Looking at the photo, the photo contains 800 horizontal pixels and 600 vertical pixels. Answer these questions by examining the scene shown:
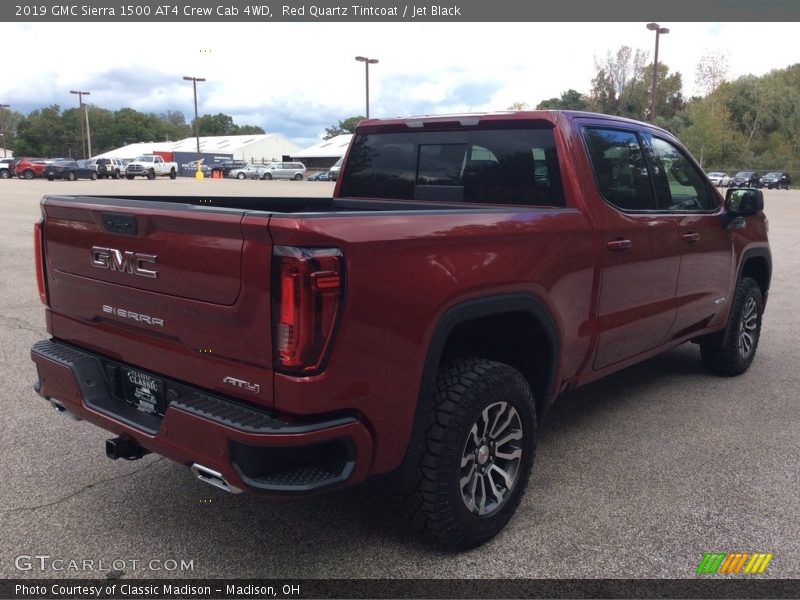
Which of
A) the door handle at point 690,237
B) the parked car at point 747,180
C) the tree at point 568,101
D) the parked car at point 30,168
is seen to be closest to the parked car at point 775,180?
the parked car at point 747,180

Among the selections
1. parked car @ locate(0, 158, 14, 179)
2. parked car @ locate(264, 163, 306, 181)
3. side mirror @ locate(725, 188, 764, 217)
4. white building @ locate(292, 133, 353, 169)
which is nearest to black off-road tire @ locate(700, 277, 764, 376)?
side mirror @ locate(725, 188, 764, 217)

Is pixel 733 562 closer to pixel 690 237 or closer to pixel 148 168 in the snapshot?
pixel 690 237

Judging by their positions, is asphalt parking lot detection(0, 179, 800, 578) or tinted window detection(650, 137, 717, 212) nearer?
asphalt parking lot detection(0, 179, 800, 578)

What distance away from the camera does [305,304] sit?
2412 mm

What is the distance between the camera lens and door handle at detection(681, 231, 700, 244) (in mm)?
4562

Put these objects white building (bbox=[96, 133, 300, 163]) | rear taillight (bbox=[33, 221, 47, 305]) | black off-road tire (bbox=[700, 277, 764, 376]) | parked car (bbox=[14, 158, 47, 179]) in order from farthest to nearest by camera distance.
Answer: white building (bbox=[96, 133, 300, 163]) → parked car (bbox=[14, 158, 47, 179]) → black off-road tire (bbox=[700, 277, 764, 376]) → rear taillight (bbox=[33, 221, 47, 305])

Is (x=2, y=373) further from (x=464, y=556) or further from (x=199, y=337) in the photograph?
(x=464, y=556)

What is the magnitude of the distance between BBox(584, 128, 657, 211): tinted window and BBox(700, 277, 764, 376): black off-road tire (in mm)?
1644

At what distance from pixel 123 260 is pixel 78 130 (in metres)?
133

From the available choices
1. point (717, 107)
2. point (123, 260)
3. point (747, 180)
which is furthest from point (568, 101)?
point (123, 260)

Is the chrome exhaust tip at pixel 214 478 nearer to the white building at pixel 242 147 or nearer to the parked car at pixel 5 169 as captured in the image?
the parked car at pixel 5 169

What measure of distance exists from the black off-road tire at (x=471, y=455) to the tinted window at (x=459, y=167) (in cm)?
118

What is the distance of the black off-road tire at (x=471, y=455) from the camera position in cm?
292

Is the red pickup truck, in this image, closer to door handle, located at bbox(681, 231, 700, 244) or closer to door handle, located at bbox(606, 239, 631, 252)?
door handle, located at bbox(606, 239, 631, 252)
